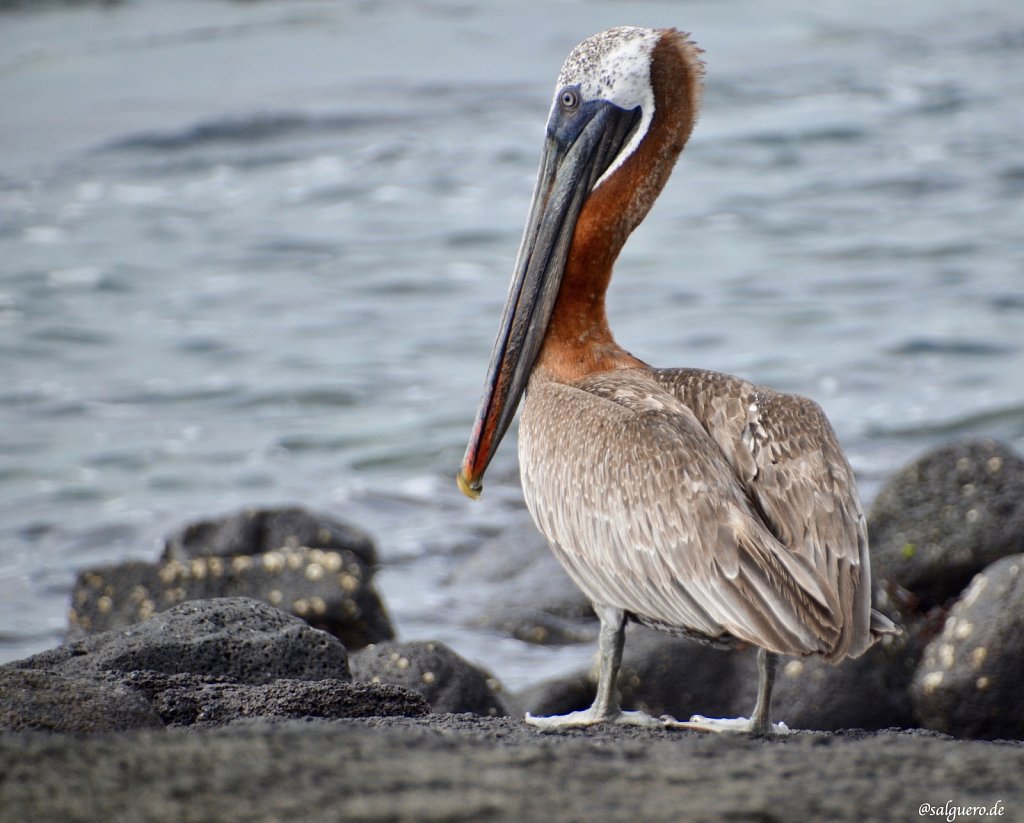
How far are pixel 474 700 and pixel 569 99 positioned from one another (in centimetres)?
261

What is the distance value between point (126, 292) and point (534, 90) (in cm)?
934

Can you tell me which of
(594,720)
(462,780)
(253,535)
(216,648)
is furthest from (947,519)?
(462,780)

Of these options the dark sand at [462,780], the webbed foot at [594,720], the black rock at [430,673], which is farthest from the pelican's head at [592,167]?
the dark sand at [462,780]

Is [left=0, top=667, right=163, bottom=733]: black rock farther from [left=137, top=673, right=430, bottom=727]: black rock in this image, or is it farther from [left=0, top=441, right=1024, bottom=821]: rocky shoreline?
[left=137, top=673, right=430, bottom=727]: black rock

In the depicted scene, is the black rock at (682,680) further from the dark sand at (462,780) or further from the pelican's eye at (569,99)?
the dark sand at (462,780)

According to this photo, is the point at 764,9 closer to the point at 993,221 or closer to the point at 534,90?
the point at 534,90

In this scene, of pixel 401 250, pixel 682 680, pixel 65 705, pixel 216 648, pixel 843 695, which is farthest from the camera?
pixel 401 250

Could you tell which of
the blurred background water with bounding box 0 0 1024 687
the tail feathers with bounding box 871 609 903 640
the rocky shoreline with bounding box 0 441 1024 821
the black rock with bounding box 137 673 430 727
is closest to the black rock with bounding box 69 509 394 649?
the rocky shoreline with bounding box 0 441 1024 821

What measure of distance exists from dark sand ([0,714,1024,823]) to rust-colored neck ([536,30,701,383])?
2.94 meters

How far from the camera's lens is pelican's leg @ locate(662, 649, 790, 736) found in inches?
178

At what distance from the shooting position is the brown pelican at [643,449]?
173 inches

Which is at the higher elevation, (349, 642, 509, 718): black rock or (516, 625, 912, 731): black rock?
(349, 642, 509, 718): black rock

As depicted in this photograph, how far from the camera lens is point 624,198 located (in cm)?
616

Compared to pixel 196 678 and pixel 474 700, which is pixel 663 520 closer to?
pixel 196 678
